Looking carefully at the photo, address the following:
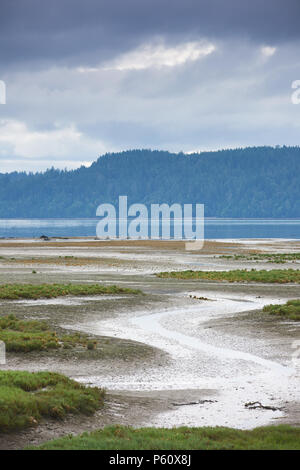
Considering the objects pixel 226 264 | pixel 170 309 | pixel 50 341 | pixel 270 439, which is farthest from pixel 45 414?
pixel 226 264

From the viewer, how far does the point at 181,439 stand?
12953mm

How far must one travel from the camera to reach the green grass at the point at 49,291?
123 feet

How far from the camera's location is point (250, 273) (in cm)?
5334

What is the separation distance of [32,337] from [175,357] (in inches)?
210

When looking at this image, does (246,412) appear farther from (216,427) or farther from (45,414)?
(45,414)

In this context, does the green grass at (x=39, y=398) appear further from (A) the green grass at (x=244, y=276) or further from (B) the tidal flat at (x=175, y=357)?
(A) the green grass at (x=244, y=276)

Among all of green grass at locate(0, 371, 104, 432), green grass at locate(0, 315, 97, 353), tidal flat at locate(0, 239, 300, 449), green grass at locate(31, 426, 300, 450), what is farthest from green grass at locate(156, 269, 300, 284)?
green grass at locate(31, 426, 300, 450)

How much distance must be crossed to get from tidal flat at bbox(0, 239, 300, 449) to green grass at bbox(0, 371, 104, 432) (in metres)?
0.27

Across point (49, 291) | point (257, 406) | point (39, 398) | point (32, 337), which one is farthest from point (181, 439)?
Answer: point (49, 291)

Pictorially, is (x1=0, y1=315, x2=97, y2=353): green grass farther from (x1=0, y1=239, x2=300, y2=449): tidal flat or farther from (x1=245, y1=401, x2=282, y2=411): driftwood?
(x1=245, y1=401, x2=282, y2=411): driftwood

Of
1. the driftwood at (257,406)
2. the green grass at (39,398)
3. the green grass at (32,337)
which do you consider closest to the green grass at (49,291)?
the green grass at (32,337)

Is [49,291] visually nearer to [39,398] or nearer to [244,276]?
[244,276]

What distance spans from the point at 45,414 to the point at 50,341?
8.39m

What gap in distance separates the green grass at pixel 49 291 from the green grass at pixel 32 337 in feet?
33.1
